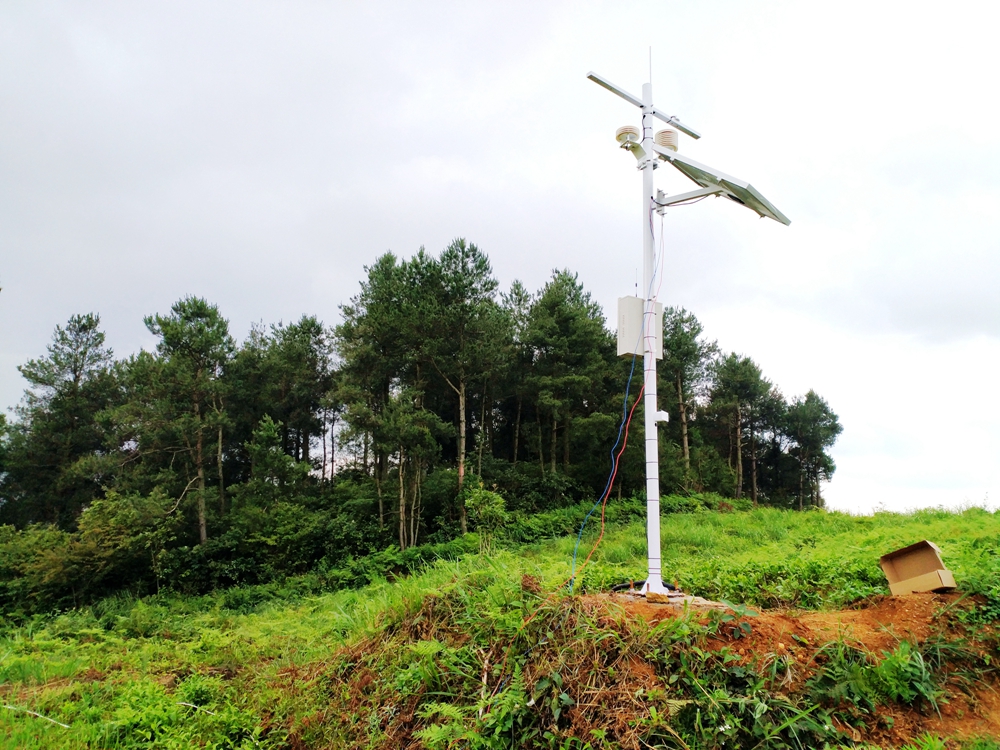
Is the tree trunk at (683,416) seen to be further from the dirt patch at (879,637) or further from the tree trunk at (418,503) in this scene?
the dirt patch at (879,637)

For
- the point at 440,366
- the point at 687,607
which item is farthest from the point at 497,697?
the point at 440,366

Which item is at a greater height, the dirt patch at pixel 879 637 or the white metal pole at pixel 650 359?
the white metal pole at pixel 650 359

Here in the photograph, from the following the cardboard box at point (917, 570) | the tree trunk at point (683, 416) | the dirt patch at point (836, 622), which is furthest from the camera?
the tree trunk at point (683, 416)

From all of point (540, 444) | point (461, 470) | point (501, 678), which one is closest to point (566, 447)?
point (540, 444)

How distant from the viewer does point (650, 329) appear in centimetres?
525

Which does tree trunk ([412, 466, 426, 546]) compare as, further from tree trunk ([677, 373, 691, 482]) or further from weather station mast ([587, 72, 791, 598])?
weather station mast ([587, 72, 791, 598])

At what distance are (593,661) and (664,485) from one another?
22.4 metres

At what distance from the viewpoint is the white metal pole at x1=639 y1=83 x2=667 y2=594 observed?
4988 mm

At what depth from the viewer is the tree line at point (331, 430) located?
20.6m

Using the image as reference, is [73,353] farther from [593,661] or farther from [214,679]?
[593,661]

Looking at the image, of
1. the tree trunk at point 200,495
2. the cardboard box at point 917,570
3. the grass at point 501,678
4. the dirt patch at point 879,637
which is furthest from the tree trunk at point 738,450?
the dirt patch at point 879,637

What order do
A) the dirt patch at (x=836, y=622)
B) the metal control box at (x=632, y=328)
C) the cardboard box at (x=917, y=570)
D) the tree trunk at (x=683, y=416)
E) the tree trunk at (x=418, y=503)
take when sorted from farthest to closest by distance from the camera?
1. the tree trunk at (x=683, y=416)
2. the tree trunk at (x=418, y=503)
3. the metal control box at (x=632, y=328)
4. the cardboard box at (x=917, y=570)
5. the dirt patch at (x=836, y=622)

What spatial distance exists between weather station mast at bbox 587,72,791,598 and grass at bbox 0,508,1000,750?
98cm

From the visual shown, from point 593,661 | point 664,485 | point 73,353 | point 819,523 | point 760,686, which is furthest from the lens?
point 73,353
